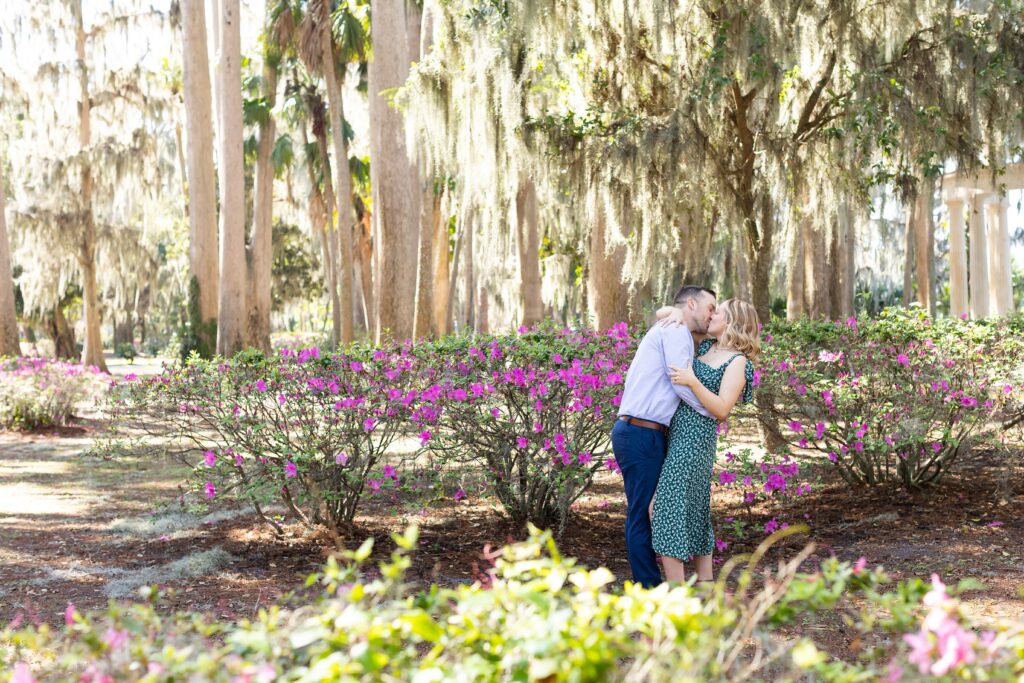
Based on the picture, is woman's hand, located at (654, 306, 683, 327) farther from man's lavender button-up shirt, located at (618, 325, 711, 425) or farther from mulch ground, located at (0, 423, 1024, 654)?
mulch ground, located at (0, 423, 1024, 654)

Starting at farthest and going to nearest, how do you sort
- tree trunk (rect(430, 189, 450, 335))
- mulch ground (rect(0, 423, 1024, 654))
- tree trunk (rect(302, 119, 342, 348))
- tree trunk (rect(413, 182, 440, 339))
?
1. tree trunk (rect(302, 119, 342, 348))
2. tree trunk (rect(430, 189, 450, 335))
3. tree trunk (rect(413, 182, 440, 339))
4. mulch ground (rect(0, 423, 1024, 654))

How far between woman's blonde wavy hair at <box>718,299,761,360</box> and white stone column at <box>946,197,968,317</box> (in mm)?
15752

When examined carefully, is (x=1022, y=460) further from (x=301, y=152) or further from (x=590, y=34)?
(x=301, y=152)

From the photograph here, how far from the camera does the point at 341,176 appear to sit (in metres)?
19.9

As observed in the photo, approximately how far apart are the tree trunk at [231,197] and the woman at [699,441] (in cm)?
1150

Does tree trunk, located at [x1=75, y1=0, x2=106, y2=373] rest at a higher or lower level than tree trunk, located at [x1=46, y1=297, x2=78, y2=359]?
higher

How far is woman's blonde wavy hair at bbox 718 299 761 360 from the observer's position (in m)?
4.03

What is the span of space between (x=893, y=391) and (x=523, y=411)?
2.41 meters

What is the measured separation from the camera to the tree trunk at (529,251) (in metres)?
14.4

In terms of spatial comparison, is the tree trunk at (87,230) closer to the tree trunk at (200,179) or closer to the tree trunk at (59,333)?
the tree trunk at (200,179)

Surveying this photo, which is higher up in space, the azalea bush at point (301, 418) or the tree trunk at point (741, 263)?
the tree trunk at point (741, 263)

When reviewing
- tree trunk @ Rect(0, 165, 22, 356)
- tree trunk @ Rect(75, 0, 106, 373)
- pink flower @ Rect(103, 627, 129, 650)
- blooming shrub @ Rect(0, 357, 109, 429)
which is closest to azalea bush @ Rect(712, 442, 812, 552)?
pink flower @ Rect(103, 627, 129, 650)

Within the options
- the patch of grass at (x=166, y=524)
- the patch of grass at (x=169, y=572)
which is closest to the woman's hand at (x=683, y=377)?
the patch of grass at (x=169, y=572)

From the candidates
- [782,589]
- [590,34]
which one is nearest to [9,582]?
[782,589]
